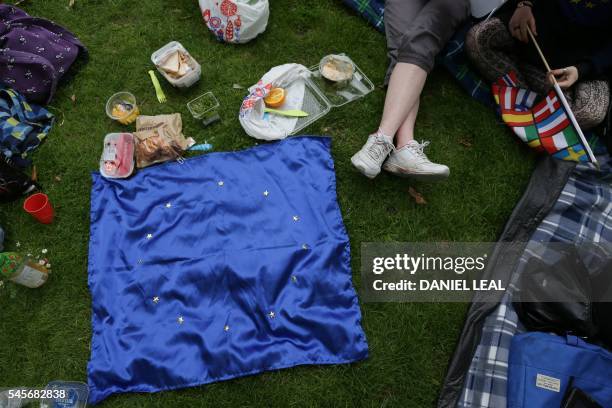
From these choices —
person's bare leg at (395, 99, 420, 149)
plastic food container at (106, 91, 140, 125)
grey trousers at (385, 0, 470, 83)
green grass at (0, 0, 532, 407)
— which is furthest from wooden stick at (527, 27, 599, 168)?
plastic food container at (106, 91, 140, 125)

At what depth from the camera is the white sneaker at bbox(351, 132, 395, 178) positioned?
2818mm

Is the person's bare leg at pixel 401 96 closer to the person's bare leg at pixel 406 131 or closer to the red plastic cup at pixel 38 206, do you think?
the person's bare leg at pixel 406 131

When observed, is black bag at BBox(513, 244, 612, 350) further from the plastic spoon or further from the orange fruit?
the orange fruit

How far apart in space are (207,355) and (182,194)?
112 centimetres

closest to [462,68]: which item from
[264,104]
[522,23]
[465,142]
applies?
[522,23]

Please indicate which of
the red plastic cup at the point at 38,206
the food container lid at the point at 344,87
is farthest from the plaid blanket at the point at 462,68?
the red plastic cup at the point at 38,206

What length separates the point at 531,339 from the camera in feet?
7.68

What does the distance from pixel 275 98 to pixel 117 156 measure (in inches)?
50.1

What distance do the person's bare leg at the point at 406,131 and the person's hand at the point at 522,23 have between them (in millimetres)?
894

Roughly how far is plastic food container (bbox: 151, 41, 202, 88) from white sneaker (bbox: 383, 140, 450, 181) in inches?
66.3

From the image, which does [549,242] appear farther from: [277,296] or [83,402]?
[83,402]

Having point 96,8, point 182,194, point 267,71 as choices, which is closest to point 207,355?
point 182,194

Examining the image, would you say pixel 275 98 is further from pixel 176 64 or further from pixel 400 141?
pixel 400 141

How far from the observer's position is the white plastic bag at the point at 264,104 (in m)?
3.12
